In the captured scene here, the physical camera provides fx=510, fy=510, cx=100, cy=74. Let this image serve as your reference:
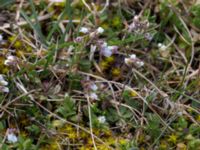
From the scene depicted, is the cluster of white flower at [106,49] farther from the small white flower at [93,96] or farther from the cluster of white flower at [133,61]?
the small white flower at [93,96]

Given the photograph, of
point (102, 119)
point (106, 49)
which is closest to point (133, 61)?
point (106, 49)

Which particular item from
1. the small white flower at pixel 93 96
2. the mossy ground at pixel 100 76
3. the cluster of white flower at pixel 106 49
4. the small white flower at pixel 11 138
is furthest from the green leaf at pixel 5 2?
the small white flower at pixel 11 138

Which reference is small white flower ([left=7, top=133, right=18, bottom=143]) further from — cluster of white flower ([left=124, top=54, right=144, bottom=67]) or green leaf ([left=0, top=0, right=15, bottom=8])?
green leaf ([left=0, top=0, right=15, bottom=8])

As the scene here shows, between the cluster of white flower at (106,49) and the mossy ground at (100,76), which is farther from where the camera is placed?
the cluster of white flower at (106,49)

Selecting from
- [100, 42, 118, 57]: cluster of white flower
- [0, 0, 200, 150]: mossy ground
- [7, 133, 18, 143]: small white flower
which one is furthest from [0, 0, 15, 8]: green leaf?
[7, 133, 18, 143]: small white flower

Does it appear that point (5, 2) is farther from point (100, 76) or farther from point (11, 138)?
point (11, 138)

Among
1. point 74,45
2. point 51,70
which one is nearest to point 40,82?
point 51,70

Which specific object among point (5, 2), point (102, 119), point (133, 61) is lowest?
point (102, 119)

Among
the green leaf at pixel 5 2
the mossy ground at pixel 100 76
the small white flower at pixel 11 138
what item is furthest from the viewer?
the green leaf at pixel 5 2

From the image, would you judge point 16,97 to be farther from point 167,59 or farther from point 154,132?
point 167,59
